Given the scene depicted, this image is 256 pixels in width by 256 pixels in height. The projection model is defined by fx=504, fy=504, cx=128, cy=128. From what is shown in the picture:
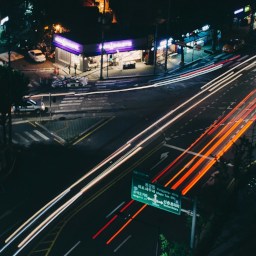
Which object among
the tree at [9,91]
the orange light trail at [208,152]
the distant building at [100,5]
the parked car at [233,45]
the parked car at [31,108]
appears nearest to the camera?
the orange light trail at [208,152]

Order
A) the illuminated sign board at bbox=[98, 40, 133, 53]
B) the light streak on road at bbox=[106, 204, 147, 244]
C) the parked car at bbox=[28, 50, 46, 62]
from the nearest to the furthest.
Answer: the light streak on road at bbox=[106, 204, 147, 244], the illuminated sign board at bbox=[98, 40, 133, 53], the parked car at bbox=[28, 50, 46, 62]

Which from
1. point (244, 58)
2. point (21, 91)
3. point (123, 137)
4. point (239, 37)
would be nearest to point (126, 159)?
point (123, 137)

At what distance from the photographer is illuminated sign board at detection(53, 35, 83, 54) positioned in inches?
3103

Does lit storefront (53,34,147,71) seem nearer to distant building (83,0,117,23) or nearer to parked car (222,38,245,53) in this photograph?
distant building (83,0,117,23)

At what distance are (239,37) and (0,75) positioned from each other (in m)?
67.3

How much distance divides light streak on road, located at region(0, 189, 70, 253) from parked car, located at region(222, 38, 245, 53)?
57284 millimetres

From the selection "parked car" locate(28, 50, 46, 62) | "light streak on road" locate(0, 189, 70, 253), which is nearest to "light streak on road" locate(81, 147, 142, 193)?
"light streak on road" locate(0, 189, 70, 253)

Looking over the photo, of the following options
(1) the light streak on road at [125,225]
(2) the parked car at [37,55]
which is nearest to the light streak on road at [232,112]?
(1) the light streak on road at [125,225]

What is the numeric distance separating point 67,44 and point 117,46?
8.02 metres

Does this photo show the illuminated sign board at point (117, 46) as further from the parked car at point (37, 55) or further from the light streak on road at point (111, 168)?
the light streak on road at point (111, 168)

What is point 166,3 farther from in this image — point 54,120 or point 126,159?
point 126,159

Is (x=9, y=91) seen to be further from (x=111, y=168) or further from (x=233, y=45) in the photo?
(x=233, y=45)

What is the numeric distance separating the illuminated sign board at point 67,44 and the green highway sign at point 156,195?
4820 centimetres

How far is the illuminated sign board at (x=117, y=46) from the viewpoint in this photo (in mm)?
80262
